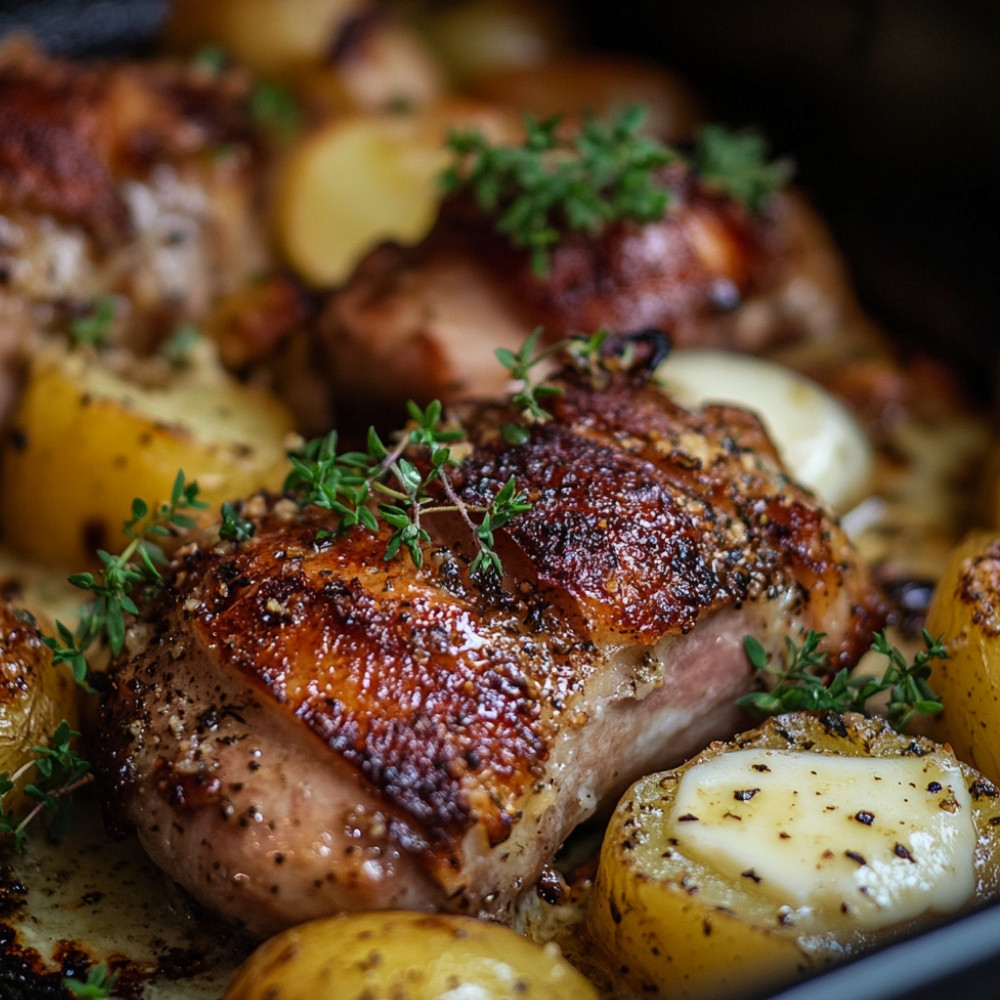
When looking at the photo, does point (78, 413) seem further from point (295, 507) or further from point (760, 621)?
point (760, 621)

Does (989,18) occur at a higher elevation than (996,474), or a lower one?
higher

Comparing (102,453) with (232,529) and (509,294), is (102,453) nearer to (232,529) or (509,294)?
(232,529)

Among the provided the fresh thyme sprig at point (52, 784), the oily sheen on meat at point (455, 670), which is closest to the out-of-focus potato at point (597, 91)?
the oily sheen on meat at point (455, 670)

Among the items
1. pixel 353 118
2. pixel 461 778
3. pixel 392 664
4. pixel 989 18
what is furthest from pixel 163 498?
pixel 989 18

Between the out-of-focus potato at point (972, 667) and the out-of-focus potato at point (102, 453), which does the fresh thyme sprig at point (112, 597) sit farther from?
the out-of-focus potato at point (972, 667)

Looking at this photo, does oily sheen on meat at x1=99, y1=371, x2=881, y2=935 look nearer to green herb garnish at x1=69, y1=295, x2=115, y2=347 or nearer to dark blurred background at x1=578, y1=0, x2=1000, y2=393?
green herb garnish at x1=69, y1=295, x2=115, y2=347
